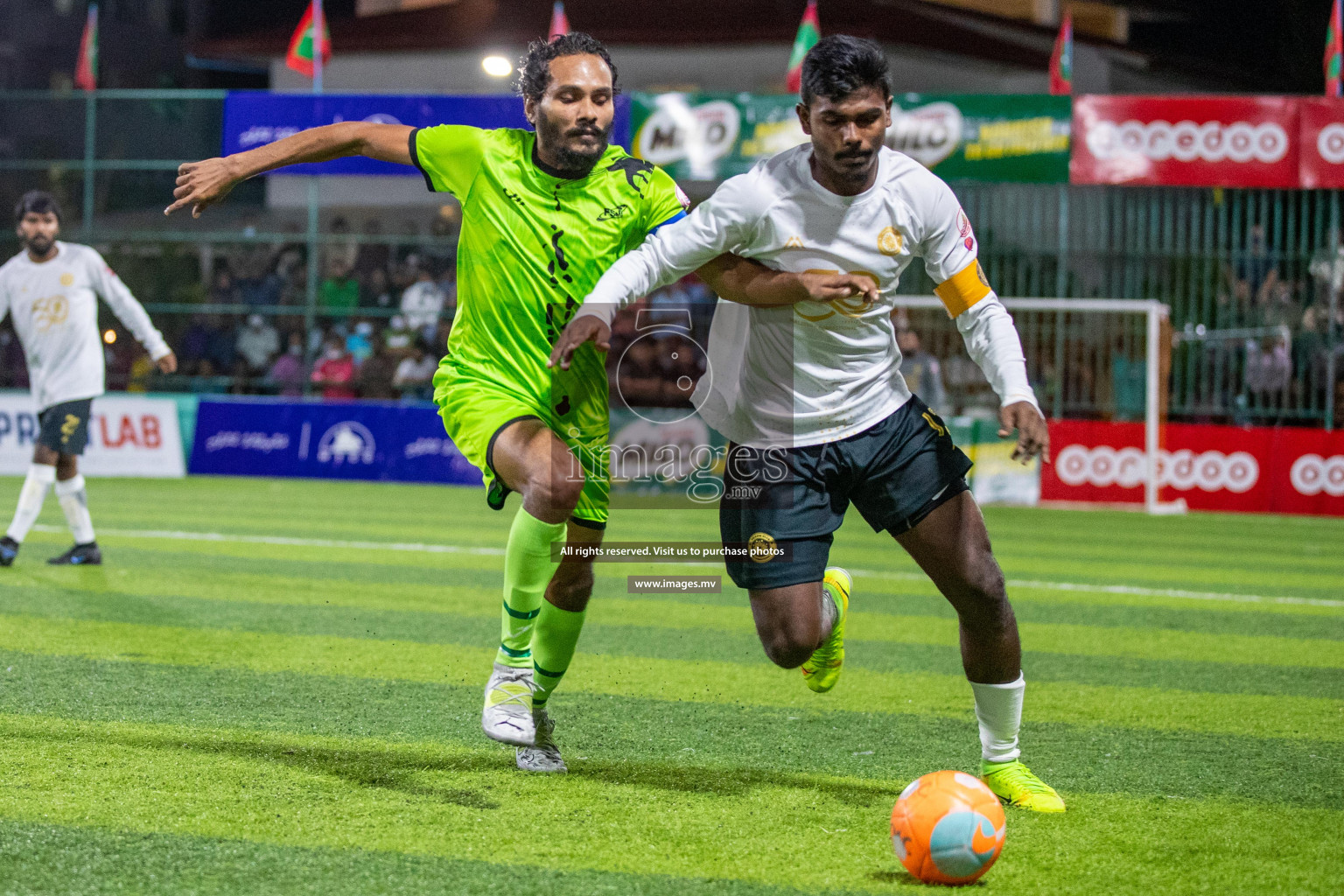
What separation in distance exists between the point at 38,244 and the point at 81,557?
2.05 meters

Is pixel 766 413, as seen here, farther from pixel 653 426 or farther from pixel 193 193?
pixel 653 426

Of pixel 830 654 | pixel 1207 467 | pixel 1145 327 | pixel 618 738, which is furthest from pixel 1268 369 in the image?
pixel 618 738

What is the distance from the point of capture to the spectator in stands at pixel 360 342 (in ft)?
63.2

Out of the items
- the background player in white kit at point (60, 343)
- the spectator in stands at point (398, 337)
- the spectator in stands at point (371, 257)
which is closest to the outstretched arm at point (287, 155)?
the background player in white kit at point (60, 343)

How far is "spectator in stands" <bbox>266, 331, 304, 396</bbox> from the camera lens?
63.1ft

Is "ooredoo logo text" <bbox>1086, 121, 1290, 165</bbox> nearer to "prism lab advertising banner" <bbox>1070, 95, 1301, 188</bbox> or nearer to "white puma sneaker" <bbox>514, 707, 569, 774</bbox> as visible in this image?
"prism lab advertising banner" <bbox>1070, 95, 1301, 188</bbox>

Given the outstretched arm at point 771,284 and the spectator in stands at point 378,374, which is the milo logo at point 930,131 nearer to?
Result: the spectator in stands at point 378,374

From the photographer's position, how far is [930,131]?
56.9 feet

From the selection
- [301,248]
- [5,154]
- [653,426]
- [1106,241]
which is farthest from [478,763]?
[5,154]

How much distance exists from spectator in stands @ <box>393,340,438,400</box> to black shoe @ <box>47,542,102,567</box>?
9108 millimetres

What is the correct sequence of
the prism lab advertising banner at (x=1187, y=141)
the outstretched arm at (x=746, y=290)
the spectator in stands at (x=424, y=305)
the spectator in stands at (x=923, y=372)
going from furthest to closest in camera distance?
1. the spectator in stands at (x=424, y=305)
2. the prism lab advertising banner at (x=1187, y=141)
3. the spectator in stands at (x=923, y=372)
4. the outstretched arm at (x=746, y=290)

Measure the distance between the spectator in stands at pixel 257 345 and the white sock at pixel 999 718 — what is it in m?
16.7

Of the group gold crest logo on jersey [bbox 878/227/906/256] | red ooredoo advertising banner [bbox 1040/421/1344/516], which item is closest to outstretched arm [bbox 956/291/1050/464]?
gold crest logo on jersey [bbox 878/227/906/256]

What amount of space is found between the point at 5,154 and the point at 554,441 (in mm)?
34177
